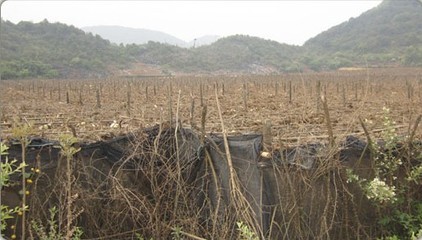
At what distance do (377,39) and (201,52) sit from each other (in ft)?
109

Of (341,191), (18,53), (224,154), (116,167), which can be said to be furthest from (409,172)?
(18,53)

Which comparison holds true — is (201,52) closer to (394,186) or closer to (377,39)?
(377,39)

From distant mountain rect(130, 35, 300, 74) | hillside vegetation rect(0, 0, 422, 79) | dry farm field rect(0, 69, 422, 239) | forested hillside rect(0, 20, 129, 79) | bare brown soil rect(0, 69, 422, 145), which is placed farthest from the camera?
distant mountain rect(130, 35, 300, 74)

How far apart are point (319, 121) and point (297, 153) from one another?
2883mm

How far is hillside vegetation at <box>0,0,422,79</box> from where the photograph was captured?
49.5 meters

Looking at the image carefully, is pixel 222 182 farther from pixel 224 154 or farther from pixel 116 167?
pixel 116 167

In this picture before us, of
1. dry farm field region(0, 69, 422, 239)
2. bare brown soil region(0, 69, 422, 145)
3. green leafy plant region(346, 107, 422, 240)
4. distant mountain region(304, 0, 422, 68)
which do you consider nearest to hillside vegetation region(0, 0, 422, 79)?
distant mountain region(304, 0, 422, 68)

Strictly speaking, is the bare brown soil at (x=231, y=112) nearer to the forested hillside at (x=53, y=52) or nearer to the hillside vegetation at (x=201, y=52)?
the hillside vegetation at (x=201, y=52)

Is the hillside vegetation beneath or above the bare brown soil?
above

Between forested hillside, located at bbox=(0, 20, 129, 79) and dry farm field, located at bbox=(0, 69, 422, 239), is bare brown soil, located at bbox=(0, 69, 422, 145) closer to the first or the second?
dry farm field, located at bbox=(0, 69, 422, 239)

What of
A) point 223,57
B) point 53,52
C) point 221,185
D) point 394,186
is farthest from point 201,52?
point 394,186

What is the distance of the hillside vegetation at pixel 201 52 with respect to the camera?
49.5 m

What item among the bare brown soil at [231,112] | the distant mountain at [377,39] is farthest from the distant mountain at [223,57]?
the bare brown soil at [231,112]

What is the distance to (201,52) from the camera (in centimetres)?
7238
